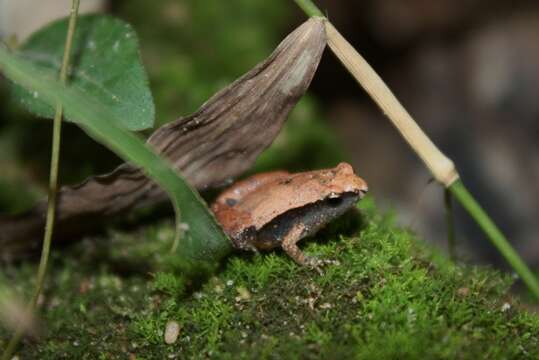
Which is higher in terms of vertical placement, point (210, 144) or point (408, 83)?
point (408, 83)

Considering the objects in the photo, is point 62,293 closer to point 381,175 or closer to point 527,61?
point 381,175

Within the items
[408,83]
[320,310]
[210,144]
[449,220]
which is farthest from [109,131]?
[408,83]

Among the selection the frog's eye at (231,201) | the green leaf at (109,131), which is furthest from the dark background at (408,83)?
the green leaf at (109,131)

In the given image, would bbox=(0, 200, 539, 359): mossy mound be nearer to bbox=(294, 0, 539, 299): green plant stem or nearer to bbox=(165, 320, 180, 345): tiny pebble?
bbox=(165, 320, 180, 345): tiny pebble

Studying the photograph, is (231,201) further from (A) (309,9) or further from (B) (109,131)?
(B) (109,131)

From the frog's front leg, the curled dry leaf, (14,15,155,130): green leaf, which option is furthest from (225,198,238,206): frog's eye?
(14,15,155,130): green leaf

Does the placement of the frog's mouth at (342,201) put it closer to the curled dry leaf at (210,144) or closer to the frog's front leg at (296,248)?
the frog's front leg at (296,248)
